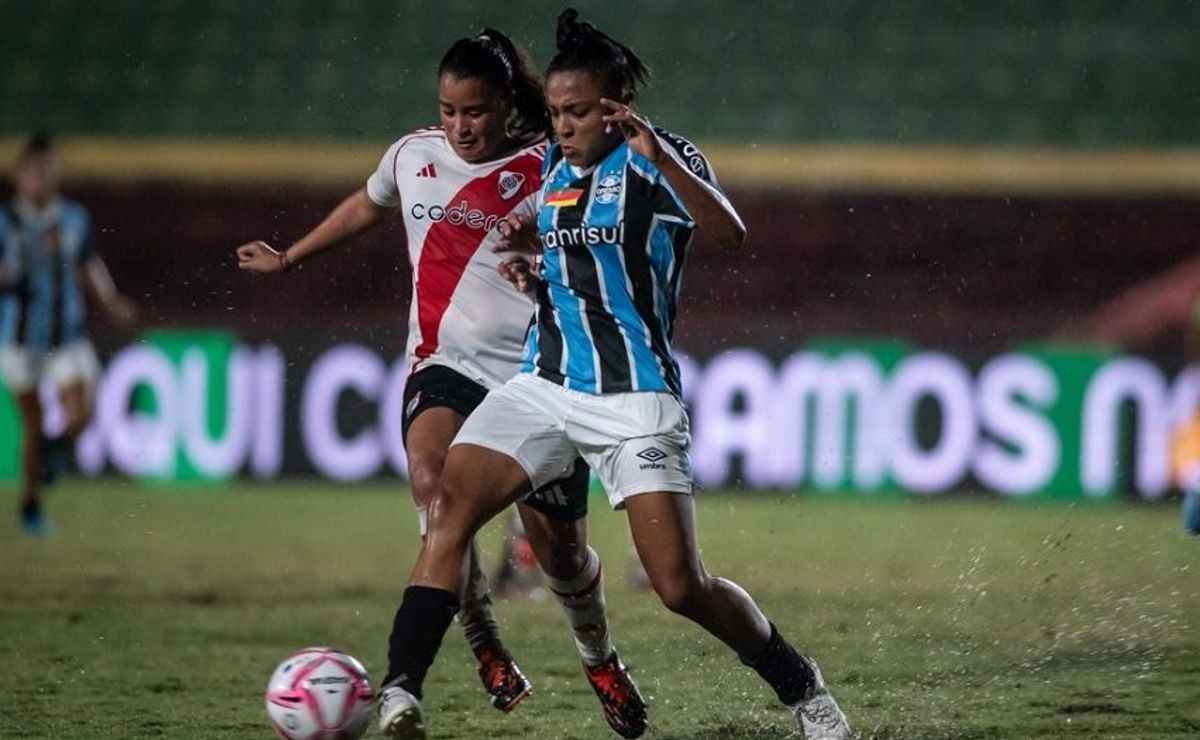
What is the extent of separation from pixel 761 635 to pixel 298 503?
8.03 m

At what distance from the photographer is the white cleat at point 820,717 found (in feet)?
17.1

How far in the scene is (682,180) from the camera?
15.9 feet

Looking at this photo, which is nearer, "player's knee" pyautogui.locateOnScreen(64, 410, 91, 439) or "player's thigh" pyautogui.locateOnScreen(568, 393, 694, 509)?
"player's thigh" pyautogui.locateOnScreen(568, 393, 694, 509)

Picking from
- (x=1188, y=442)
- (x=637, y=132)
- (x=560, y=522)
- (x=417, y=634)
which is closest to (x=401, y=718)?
(x=417, y=634)

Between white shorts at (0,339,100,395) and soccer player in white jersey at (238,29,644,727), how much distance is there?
6.56 meters

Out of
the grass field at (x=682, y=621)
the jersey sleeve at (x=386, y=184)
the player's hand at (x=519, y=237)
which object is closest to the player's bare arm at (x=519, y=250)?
the player's hand at (x=519, y=237)

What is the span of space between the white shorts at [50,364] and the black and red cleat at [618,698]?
23.6 feet

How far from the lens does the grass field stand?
230 inches

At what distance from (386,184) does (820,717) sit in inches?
80.5

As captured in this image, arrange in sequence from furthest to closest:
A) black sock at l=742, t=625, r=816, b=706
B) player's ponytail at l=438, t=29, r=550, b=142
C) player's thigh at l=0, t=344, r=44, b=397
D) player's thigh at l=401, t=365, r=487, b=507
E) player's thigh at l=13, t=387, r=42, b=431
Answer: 1. player's thigh at l=0, t=344, r=44, b=397
2. player's thigh at l=13, t=387, r=42, b=431
3. player's thigh at l=401, t=365, r=487, b=507
4. player's ponytail at l=438, t=29, r=550, b=142
5. black sock at l=742, t=625, r=816, b=706

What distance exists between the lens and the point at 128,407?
1322 centimetres

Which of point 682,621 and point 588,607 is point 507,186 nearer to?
point 588,607

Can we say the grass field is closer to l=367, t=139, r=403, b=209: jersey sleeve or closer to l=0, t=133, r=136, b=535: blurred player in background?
l=0, t=133, r=136, b=535: blurred player in background

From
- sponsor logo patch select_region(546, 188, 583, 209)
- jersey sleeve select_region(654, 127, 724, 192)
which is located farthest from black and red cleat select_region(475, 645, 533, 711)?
jersey sleeve select_region(654, 127, 724, 192)
